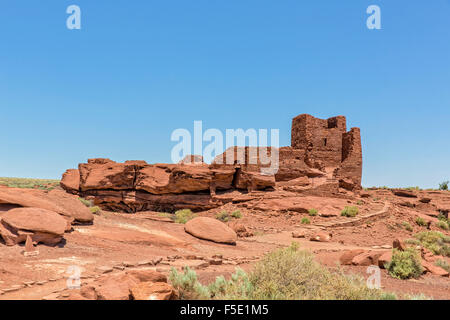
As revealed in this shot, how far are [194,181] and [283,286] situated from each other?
63.9ft

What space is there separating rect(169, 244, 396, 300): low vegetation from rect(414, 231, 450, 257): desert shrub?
9.45 m

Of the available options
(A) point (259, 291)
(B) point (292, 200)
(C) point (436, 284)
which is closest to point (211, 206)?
(B) point (292, 200)

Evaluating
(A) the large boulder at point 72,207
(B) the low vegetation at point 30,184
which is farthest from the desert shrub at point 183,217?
(B) the low vegetation at point 30,184

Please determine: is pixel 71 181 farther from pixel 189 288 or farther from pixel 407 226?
pixel 407 226

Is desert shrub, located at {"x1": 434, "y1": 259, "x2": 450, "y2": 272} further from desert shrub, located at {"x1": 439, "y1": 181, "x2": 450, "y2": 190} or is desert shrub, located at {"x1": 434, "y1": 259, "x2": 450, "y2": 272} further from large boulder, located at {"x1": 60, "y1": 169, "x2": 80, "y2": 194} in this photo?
desert shrub, located at {"x1": 439, "y1": 181, "x2": 450, "y2": 190}

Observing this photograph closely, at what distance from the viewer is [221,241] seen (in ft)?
39.8

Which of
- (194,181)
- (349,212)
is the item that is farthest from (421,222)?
(194,181)

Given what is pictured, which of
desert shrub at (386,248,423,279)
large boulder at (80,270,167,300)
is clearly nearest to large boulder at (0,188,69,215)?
large boulder at (80,270,167,300)

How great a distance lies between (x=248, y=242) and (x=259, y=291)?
956cm

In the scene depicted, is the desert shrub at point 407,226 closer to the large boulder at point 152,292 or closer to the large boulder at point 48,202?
the large boulder at point 48,202

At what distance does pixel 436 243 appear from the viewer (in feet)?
46.1

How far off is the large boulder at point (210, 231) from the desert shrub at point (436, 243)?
8156 millimetres

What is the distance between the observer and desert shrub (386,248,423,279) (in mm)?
8070
